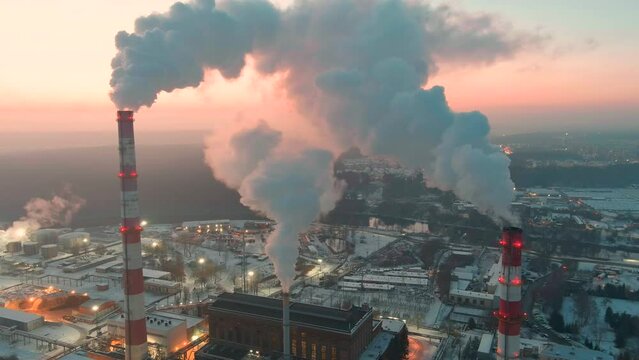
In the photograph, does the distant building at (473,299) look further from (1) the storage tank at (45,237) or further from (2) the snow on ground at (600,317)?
(1) the storage tank at (45,237)

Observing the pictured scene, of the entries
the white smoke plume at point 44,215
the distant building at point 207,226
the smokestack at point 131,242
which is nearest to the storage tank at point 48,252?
the white smoke plume at point 44,215

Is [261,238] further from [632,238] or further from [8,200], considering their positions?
[8,200]

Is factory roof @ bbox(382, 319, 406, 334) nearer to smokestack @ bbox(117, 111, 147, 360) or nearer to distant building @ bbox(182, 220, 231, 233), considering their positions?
smokestack @ bbox(117, 111, 147, 360)

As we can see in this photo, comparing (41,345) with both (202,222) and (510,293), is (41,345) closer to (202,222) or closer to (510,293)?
(510,293)

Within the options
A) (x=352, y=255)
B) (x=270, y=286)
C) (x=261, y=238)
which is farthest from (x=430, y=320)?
(x=261, y=238)

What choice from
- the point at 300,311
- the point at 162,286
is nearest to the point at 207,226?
the point at 162,286

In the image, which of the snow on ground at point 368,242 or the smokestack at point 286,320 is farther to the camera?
the snow on ground at point 368,242

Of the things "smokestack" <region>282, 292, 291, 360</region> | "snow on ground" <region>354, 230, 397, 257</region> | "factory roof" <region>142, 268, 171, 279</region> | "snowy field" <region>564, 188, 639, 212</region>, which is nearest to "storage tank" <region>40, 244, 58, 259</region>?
"factory roof" <region>142, 268, 171, 279</region>
